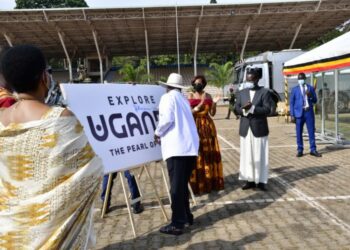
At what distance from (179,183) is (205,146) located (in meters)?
1.98

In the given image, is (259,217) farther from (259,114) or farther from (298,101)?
(298,101)

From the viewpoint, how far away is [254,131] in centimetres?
649

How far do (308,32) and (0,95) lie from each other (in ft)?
151

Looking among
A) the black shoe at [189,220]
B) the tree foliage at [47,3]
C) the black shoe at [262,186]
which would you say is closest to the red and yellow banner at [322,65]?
the black shoe at [262,186]

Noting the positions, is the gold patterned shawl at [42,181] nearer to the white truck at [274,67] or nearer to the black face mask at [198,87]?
the black face mask at [198,87]

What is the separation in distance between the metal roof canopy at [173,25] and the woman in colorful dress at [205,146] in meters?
29.7

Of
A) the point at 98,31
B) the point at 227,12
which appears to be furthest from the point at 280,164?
the point at 98,31

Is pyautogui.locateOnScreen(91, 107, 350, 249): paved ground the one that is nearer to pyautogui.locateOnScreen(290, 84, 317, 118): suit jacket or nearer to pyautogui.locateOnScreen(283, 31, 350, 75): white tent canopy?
pyautogui.locateOnScreen(290, 84, 317, 118): suit jacket

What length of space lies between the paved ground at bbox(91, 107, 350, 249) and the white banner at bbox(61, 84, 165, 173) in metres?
0.89

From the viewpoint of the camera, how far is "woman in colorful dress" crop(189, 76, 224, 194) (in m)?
6.46

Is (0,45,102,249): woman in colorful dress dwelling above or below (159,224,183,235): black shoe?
above

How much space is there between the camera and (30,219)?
2.02 meters

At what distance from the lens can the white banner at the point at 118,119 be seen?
4141 mm

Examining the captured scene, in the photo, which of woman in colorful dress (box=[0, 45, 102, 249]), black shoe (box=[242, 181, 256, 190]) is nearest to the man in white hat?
black shoe (box=[242, 181, 256, 190])
